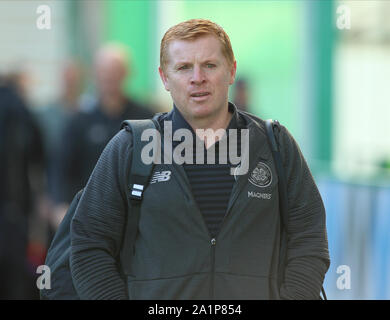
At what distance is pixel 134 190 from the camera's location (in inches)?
120

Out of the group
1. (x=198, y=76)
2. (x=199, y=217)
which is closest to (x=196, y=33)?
(x=198, y=76)

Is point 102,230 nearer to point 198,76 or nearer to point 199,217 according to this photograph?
point 199,217

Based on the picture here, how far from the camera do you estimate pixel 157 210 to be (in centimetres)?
302

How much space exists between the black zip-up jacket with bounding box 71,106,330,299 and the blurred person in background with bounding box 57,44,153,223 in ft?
9.41

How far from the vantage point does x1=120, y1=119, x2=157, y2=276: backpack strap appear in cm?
304

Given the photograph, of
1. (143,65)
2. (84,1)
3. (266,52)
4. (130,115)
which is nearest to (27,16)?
(84,1)

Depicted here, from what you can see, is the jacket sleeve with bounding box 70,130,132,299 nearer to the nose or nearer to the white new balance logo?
the white new balance logo

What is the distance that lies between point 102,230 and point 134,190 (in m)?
0.19

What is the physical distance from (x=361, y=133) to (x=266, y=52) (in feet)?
5.31

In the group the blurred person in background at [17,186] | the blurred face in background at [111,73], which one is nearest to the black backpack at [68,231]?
the blurred face in background at [111,73]

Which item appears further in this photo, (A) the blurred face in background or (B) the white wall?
(B) the white wall

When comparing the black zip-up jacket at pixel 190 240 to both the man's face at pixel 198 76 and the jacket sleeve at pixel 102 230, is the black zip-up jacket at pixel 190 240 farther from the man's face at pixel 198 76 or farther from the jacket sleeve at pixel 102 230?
the man's face at pixel 198 76

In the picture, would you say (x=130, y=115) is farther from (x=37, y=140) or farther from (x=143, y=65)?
(x=143, y=65)

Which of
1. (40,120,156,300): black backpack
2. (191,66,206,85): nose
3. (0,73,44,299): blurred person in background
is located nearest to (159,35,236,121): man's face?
(191,66,206,85): nose
